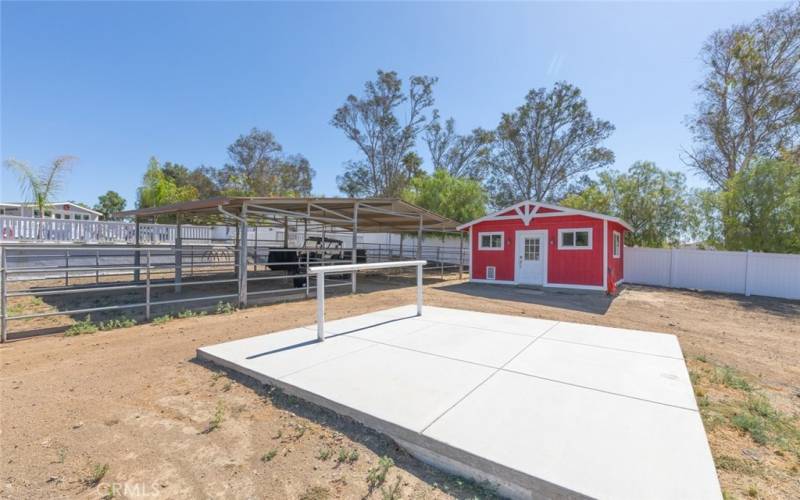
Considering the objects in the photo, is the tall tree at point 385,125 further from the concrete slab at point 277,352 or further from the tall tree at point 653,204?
the concrete slab at point 277,352

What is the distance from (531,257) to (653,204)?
8.41 m

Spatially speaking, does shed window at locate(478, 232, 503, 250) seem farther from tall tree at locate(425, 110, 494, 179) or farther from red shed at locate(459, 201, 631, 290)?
tall tree at locate(425, 110, 494, 179)

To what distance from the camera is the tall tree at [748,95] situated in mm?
16423

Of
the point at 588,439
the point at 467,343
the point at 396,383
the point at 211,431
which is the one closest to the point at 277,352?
the point at 211,431

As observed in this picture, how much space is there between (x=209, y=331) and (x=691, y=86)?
25.2 metres

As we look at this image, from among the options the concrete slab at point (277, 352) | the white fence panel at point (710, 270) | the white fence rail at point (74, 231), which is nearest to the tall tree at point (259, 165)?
the white fence rail at point (74, 231)

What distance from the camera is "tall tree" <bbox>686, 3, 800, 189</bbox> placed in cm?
1642

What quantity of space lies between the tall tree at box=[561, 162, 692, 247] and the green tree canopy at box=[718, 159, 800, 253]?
2.36 m

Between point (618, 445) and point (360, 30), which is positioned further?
point (360, 30)

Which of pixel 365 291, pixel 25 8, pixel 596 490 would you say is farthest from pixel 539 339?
pixel 25 8

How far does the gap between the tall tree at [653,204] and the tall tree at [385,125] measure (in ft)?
53.0

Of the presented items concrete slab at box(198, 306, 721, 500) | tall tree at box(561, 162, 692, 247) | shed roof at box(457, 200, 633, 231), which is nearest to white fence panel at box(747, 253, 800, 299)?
shed roof at box(457, 200, 633, 231)

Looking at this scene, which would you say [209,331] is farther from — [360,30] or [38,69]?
[360,30]

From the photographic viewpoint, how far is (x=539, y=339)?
4.87m
